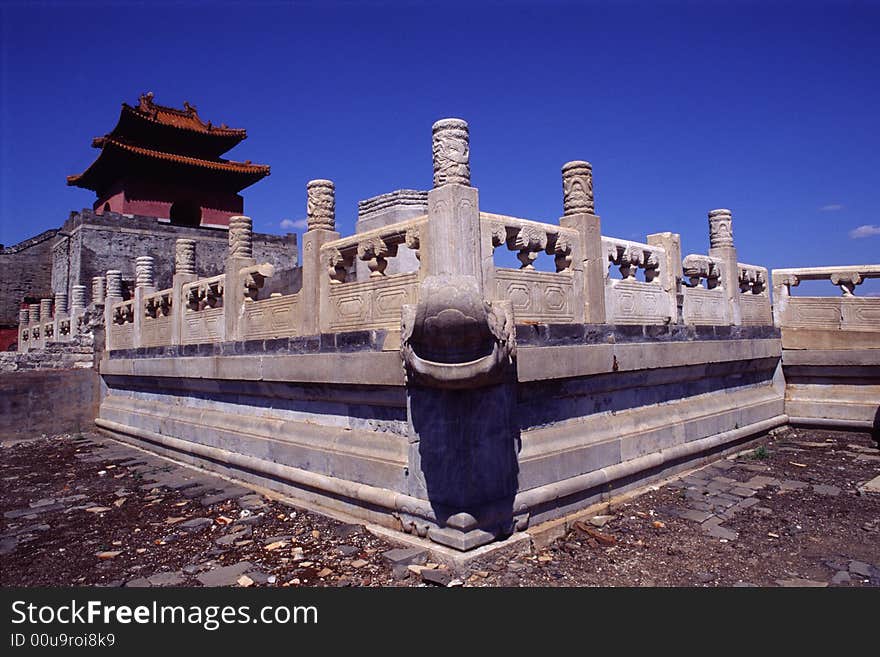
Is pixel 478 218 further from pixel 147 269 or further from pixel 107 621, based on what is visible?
pixel 147 269

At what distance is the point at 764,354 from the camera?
333 inches

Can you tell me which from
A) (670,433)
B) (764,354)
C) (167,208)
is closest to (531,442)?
(670,433)

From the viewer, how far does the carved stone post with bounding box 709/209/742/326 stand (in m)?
8.23

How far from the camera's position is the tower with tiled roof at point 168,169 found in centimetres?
2642

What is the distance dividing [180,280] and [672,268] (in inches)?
277

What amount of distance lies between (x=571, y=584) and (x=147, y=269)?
9963mm

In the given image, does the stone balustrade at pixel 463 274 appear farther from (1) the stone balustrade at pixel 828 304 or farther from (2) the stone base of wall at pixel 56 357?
(2) the stone base of wall at pixel 56 357

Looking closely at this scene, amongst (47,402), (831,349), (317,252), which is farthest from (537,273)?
(47,402)

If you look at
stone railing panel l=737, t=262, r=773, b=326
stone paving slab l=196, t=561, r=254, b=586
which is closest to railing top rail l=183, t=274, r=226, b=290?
stone paving slab l=196, t=561, r=254, b=586

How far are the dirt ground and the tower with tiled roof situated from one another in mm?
22880

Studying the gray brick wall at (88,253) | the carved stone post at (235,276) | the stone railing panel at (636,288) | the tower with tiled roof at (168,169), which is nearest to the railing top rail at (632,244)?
the stone railing panel at (636,288)

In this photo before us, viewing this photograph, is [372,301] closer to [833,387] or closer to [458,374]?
[458,374]

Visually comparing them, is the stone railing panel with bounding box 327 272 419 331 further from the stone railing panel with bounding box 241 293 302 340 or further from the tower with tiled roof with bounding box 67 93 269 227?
the tower with tiled roof with bounding box 67 93 269 227

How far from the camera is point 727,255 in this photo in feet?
27.1
